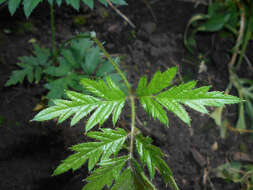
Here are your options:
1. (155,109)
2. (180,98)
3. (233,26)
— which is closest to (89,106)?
(155,109)

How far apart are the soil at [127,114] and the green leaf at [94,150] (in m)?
0.21

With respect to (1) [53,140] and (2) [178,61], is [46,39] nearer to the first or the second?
(1) [53,140]

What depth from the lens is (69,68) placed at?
1614 millimetres

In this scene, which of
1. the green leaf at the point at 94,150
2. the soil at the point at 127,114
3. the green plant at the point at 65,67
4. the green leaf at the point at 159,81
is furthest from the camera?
the green plant at the point at 65,67

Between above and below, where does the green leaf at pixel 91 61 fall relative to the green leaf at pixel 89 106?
above

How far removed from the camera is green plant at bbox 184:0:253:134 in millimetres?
2328

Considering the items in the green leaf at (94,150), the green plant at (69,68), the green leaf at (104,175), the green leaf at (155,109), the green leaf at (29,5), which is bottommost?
the green leaf at (104,175)

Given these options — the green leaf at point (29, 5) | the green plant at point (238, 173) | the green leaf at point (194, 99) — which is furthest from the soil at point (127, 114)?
the green leaf at point (29, 5)

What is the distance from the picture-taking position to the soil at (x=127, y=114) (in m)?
1.17

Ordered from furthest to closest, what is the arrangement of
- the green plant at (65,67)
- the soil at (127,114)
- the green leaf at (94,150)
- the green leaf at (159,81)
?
1. the green plant at (65,67)
2. the soil at (127,114)
3. the green leaf at (159,81)
4. the green leaf at (94,150)

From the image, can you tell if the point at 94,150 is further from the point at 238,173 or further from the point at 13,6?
the point at 238,173

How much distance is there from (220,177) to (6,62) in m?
1.95

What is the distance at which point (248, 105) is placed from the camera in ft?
7.33

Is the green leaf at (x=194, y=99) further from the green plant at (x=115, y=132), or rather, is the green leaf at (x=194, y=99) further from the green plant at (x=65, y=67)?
the green plant at (x=65, y=67)
